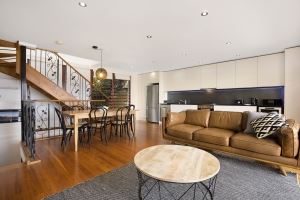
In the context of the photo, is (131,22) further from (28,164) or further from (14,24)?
(28,164)

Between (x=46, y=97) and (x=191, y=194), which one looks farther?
(x=46, y=97)

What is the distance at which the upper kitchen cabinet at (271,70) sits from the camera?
446cm

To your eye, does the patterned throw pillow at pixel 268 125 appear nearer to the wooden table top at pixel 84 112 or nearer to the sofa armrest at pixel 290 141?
the sofa armrest at pixel 290 141

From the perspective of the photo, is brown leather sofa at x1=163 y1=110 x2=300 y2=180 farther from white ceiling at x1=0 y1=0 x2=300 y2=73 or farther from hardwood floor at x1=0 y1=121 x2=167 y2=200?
white ceiling at x1=0 y1=0 x2=300 y2=73

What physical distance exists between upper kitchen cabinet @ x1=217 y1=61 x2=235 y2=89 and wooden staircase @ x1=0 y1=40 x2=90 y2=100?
4706mm

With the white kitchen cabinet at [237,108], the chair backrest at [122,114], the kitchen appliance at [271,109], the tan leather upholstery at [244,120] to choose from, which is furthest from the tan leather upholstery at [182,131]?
the kitchen appliance at [271,109]

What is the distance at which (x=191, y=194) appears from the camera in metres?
1.84

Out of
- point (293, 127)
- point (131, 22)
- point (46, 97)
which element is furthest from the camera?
point (46, 97)

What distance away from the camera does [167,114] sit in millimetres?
3885

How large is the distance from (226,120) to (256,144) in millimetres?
1010

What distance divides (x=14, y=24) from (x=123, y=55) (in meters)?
2.65

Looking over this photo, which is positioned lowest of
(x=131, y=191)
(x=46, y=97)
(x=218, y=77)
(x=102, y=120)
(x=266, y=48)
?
(x=131, y=191)

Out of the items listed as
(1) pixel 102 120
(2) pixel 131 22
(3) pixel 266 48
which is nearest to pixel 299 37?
(3) pixel 266 48

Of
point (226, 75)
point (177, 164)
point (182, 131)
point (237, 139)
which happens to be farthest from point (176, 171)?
point (226, 75)
